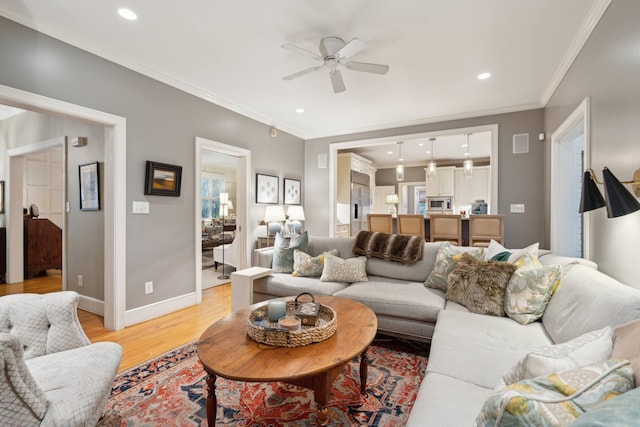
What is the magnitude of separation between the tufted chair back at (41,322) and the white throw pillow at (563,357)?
194cm

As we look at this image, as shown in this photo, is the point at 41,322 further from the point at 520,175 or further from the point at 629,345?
the point at 520,175

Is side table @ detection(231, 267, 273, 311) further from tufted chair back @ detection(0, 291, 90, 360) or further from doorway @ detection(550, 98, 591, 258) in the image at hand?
doorway @ detection(550, 98, 591, 258)

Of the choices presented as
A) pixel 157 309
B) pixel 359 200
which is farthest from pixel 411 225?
pixel 157 309

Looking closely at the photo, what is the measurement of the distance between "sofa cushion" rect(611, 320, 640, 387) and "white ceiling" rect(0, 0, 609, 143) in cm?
231

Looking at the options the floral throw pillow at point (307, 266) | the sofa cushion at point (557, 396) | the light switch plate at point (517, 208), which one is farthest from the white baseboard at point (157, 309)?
the light switch plate at point (517, 208)

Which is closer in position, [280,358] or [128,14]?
[280,358]

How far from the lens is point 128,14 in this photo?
2.28 m

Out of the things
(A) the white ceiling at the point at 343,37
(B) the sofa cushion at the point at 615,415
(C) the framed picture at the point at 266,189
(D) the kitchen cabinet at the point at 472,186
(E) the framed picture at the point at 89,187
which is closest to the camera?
(B) the sofa cushion at the point at 615,415

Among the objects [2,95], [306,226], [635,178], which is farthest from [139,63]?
[635,178]

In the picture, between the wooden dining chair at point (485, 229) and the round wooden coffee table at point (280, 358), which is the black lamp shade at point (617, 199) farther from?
the wooden dining chair at point (485, 229)

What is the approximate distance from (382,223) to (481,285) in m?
2.51

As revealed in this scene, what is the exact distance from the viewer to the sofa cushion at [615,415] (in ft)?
1.58

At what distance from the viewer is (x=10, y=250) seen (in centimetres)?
461

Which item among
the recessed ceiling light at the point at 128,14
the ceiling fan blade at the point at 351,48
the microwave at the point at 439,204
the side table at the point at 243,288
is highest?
the recessed ceiling light at the point at 128,14
